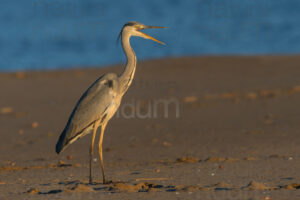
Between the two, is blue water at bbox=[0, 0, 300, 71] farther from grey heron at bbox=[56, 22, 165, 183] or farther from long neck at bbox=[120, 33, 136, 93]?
grey heron at bbox=[56, 22, 165, 183]

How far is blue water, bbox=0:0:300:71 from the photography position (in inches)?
883

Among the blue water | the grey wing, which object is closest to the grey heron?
the grey wing

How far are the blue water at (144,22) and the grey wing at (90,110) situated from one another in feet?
43.7

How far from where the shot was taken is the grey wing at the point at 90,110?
7.64 m

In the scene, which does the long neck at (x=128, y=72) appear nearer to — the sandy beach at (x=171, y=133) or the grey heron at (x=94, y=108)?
the grey heron at (x=94, y=108)

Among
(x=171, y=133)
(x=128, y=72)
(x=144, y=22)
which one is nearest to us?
(x=128, y=72)

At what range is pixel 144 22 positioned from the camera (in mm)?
26672

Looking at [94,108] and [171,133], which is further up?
[94,108]

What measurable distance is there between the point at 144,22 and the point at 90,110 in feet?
63.3

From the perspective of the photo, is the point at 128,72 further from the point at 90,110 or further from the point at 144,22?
the point at 144,22

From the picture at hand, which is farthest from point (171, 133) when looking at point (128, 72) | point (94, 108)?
point (94, 108)

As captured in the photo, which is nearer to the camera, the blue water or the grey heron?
the grey heron

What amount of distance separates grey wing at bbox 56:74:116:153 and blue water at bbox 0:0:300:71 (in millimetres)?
13310

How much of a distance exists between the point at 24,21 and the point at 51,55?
858 cm
